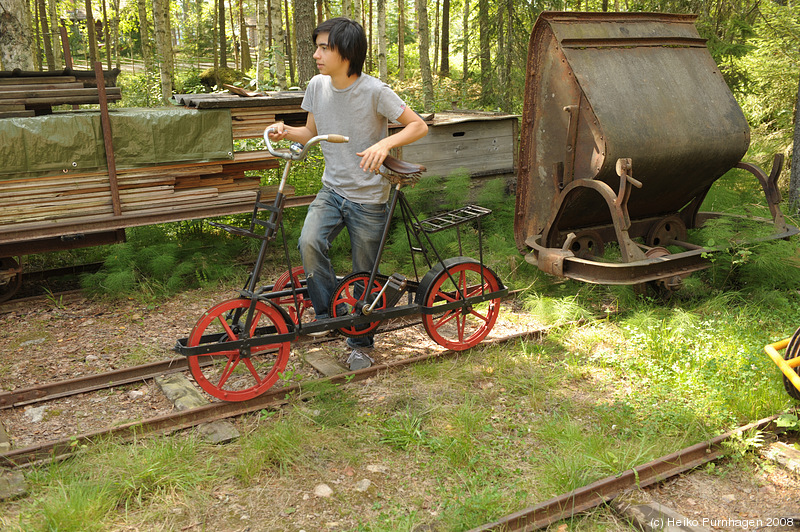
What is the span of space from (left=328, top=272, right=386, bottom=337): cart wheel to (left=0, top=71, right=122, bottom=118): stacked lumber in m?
3.30

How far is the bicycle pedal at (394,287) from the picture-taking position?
4859 millimetres

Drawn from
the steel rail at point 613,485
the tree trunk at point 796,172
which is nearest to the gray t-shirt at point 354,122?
the steel rail at point 613,485

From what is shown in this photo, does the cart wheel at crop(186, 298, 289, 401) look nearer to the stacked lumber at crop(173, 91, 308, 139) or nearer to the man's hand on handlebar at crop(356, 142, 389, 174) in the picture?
the man's hand on handlebar at crop(356, 142, 389, 174)

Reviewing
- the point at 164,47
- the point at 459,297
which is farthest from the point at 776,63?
the point at 164,47

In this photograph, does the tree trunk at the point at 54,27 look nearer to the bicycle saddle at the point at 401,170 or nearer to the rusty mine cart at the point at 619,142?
the rusty mine cart at the point at 619,142

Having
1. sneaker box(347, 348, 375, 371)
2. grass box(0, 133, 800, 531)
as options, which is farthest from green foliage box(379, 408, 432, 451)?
sneaker box(347, 348, 375, 371)

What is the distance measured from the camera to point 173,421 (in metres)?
4.26

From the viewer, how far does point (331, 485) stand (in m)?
3.67

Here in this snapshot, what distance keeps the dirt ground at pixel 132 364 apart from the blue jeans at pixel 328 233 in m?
0.79

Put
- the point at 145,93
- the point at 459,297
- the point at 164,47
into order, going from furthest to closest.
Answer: the point at 145,93 < the point at 164,47 < the point at 459,297

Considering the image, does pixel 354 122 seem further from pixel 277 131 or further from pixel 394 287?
pixel 394 287

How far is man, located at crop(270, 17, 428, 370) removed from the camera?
14.3 feet

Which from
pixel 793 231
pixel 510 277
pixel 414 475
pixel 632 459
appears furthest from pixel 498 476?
pixel 793 231

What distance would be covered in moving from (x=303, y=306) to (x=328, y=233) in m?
0.72
